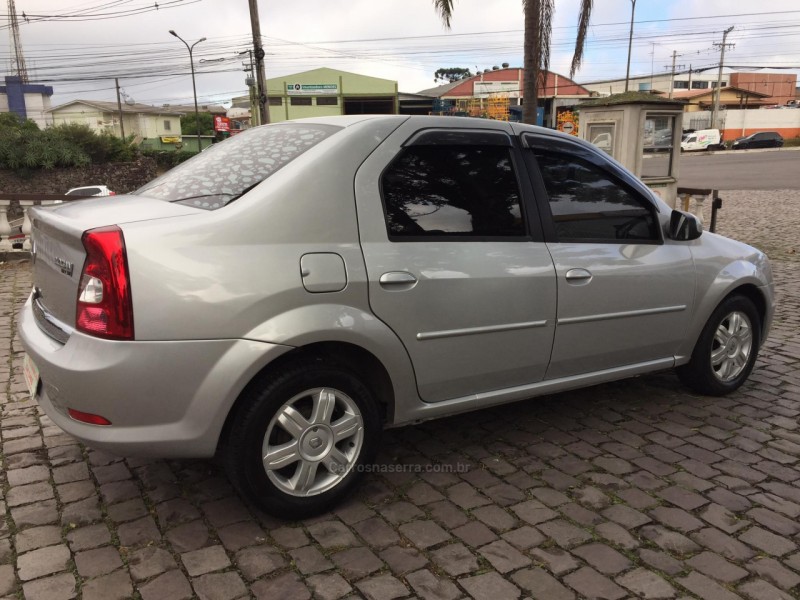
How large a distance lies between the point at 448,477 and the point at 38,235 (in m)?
2.20

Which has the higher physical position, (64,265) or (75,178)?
(64,265)

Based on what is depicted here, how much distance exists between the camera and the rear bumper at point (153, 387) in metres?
2.42

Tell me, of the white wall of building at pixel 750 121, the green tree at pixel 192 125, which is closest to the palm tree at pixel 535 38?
the white wall of building at pixel 750 121

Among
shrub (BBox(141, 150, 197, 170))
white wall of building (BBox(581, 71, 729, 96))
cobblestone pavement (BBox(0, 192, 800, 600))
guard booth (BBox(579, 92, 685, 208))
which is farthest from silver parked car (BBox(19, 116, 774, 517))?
white wall of building (BBox(581, 71, 729, 96))

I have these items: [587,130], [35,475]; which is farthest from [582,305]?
[587,130]

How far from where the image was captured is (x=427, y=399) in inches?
122

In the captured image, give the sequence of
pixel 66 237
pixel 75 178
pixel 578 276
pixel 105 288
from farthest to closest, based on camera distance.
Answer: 1. pixel 75 178
2. pixel 578 276
3. pixel 66 237
4. pixel 105 288

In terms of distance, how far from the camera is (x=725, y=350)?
14.0 ft

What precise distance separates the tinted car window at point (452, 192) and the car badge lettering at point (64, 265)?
4.21ft

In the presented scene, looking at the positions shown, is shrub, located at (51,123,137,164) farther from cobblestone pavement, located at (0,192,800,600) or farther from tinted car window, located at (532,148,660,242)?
tinted car window, located at (532,148,660,242)

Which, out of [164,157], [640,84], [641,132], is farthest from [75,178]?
[640,84]

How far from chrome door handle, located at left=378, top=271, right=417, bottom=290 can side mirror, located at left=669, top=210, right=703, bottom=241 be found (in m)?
1.83

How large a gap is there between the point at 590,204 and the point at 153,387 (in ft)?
7.88

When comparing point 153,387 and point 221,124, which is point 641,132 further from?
point 221,124
